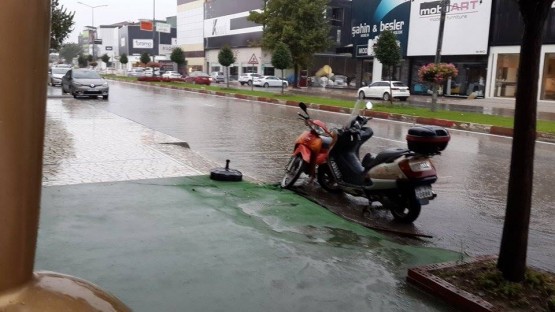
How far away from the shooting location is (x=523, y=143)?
3.59m

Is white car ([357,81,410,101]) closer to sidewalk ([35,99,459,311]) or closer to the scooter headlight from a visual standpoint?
the scooter headlight

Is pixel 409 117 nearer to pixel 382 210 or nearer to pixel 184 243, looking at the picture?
pixel 382 210

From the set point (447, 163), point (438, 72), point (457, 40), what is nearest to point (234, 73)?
point (457, 40)

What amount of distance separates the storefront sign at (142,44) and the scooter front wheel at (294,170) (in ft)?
322

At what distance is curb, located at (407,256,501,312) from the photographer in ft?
11.3

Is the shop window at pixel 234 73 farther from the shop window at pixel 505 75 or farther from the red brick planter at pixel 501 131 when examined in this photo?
the red brick planter at pixel 501 131

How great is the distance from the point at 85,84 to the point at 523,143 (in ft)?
73.8

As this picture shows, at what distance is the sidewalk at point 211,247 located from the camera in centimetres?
356

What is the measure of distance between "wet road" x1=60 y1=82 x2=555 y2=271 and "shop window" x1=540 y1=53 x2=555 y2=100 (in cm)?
1647

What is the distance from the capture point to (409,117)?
19.6 metres

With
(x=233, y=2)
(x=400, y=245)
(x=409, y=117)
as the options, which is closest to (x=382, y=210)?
(x=400, y=245)

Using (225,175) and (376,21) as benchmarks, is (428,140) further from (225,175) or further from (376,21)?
(376,21)

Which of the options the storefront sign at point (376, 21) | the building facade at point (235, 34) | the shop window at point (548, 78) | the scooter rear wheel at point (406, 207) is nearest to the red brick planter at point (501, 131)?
the scooter rear wheel at point (406, 207)

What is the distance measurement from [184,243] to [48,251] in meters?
1.03
